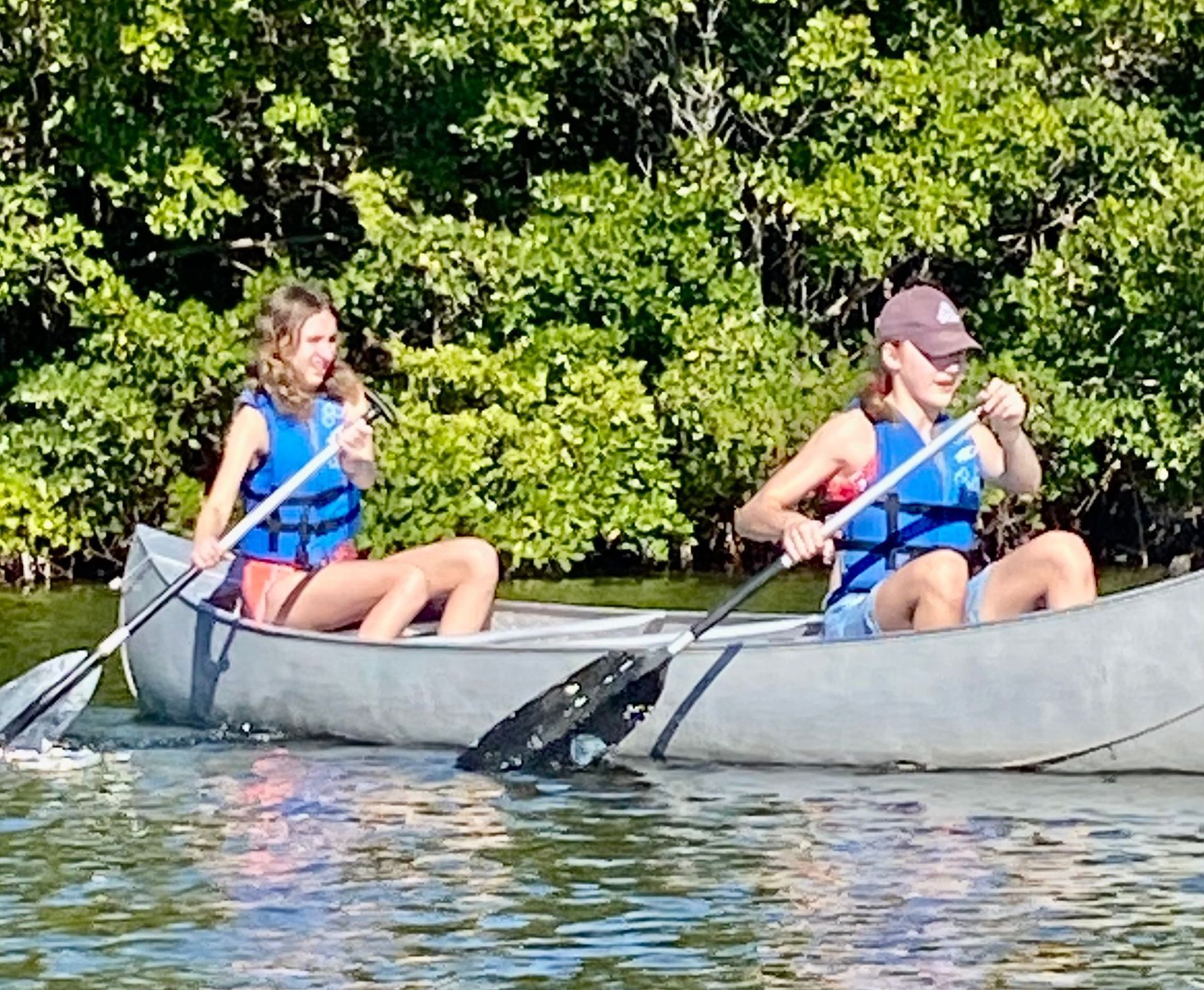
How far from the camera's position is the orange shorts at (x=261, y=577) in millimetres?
11000

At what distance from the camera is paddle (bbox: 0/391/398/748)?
10.7m

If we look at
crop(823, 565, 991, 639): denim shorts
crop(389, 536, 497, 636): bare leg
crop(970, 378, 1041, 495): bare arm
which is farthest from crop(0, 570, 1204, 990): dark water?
crop(970, 378, 1041, 495): bare arm

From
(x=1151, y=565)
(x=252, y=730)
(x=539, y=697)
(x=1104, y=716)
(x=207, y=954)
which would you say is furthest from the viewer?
(x=1151, y=565)

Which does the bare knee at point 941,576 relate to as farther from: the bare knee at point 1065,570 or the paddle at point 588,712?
the paddle at point 588,712

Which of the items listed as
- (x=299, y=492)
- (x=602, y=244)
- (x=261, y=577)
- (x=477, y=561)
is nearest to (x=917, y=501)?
(x=477, y=561)

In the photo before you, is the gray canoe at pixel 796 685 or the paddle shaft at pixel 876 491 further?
the paddle shaft at pixel 876 491

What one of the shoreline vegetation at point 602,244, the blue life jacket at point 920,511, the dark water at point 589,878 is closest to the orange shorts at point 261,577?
the dark water at point 589,878

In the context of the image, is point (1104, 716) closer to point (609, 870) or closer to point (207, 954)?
point (609, 870)

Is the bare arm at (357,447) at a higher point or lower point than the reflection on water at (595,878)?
higher

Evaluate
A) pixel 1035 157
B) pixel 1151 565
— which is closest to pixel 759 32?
pixel 1035 157

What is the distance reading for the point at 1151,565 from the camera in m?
17.6

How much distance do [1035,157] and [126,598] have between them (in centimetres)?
631

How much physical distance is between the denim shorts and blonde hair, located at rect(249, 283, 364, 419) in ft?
6.07

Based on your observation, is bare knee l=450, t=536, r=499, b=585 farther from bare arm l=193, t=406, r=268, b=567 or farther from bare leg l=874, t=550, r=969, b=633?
bare leg l=874, t=550, r=969, b=633
